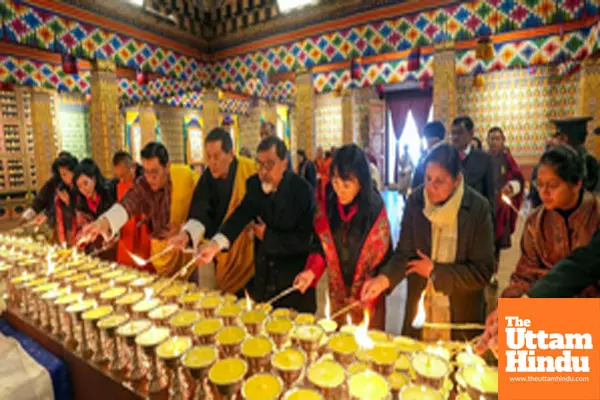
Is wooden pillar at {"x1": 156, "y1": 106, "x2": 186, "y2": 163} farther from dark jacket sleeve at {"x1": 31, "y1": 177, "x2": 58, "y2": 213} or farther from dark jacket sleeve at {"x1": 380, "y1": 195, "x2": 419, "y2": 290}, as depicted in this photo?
dark jacket sleeve at {"x1": 380, "y1": 195, "x2": 419, "y2": 290}

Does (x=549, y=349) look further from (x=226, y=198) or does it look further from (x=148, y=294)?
(x=226, y=198)

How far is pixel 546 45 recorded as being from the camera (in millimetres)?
6477

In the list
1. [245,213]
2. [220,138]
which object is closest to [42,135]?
[220,138]

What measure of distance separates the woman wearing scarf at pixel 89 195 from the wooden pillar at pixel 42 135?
6.49 m

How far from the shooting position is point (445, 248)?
6.10 feet

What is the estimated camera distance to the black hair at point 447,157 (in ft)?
5.68

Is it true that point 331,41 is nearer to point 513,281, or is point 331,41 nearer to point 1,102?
point 513,281

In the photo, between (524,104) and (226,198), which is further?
(524,104)

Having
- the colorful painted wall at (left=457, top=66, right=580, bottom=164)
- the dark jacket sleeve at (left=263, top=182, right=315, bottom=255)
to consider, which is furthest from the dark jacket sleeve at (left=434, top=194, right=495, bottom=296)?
the colorful painted wall at (left=457, top=66, right=580, bottom=164)

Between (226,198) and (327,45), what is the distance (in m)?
4.75

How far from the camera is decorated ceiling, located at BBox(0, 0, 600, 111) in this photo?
5238 mm

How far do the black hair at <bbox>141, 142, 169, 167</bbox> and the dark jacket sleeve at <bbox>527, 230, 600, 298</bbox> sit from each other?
2434 mm

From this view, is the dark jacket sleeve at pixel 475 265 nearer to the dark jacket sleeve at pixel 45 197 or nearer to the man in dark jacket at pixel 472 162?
the man in dark jacket at pixel 472 162

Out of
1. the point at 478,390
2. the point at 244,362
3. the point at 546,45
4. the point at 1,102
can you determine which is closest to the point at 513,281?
the point at 478,390
